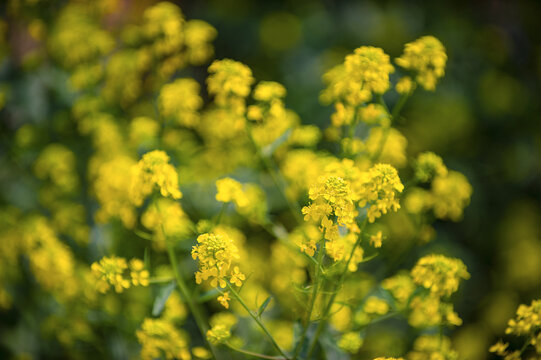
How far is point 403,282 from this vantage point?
3.51 feet

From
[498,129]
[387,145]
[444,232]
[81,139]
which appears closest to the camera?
[387,145]

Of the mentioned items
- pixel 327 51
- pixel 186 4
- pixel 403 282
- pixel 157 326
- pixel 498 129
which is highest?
pixel 186 4

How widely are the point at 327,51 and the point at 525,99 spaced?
1013 mm

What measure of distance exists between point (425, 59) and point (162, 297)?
0.73 metres

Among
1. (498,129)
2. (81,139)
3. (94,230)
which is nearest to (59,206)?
(94,230)

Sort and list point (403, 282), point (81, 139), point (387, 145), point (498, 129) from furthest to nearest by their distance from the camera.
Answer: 1. point (498, 129)
2. point (81, 139)
3. point (387, 145)
4. point (403, 282)

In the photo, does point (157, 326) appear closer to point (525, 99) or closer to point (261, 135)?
point (261, 135)

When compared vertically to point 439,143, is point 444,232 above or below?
below

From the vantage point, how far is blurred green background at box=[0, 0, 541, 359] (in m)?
1.66

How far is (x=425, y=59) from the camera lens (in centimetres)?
99

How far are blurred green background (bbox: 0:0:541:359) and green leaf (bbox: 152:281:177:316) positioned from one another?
0.83 m

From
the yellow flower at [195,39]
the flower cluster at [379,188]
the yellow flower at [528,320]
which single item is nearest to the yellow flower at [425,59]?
the flower cluster at [379,188]

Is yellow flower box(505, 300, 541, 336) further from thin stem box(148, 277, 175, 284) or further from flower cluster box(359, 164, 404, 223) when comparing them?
thin stem box(148, 277, 175, 284)

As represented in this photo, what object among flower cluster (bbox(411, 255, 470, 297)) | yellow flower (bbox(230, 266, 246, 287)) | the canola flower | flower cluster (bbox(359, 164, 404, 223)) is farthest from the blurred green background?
yellow flower (bbox(230, 266, 246, 287))
